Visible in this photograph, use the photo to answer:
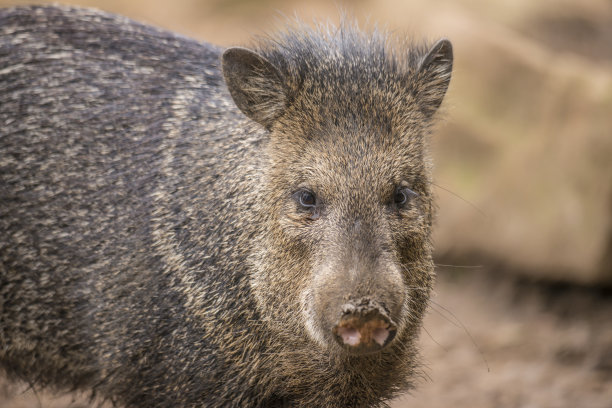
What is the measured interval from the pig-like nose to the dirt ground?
2.49 meters

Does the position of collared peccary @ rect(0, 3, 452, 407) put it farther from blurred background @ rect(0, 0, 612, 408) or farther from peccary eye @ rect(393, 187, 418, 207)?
blurred background @ rect(0, 0, 612, 408)

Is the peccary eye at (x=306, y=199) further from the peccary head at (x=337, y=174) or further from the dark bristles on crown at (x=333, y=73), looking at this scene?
the dark bristles on crown at (x=333, y=73)

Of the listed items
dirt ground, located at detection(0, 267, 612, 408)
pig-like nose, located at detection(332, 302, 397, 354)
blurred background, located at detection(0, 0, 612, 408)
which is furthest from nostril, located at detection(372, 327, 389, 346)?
blurred background, located at detection(0, 0, 612, 408)

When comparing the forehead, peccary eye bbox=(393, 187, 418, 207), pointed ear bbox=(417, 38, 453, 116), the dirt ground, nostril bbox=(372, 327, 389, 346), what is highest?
pointed ear bbox=(417, 38, 453, 116)

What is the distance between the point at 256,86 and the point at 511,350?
4.00 metres

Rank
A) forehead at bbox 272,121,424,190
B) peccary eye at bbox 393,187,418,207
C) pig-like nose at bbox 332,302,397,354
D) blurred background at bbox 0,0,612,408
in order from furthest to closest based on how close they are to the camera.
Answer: blurred background at bbox 0,0,612,408 < peccary eye at bbox 393,187,418,207 < forehead at bbox 272,121,424,190 < pig-like nose at bbox 332,302,397,354

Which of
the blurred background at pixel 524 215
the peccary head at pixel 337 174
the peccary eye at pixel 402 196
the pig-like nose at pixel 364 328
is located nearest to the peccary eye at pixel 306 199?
the peccary head at pixel 337 174

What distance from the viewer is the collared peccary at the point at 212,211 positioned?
3.84 metres

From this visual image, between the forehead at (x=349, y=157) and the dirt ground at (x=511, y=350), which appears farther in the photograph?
the dirt ground at (x=511, y=350)

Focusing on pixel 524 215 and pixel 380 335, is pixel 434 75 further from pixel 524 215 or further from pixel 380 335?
pixel 524 215

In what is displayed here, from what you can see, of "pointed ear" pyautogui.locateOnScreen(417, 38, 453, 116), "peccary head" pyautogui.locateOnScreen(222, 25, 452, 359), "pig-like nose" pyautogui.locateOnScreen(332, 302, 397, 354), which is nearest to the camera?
"pig-like nose" pyautogui.locateOnScreen(332, 302, 397, 354)

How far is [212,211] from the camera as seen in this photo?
4.29 meters

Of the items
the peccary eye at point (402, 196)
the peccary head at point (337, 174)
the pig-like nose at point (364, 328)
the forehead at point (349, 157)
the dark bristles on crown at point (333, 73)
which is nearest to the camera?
the pig-like nose at point (364, 328)

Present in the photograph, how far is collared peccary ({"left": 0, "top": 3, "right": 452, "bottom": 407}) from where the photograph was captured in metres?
3.84
